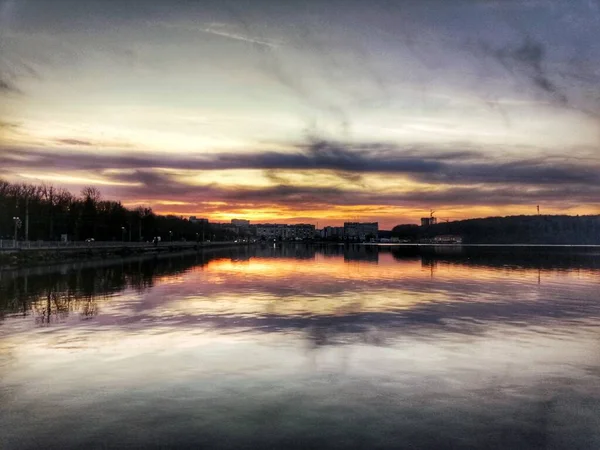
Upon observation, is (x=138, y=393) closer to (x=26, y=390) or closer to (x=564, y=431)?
(x=26, y=390)

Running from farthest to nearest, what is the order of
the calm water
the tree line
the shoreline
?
the tree line, the shoreline, the calm water

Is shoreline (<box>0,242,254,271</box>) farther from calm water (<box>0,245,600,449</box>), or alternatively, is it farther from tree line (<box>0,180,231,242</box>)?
calm water (<box>0,245,600,449</box>)

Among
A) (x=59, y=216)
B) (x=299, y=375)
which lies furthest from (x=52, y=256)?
(x=299, y=375)

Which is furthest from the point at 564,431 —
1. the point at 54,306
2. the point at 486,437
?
the point at 54,306

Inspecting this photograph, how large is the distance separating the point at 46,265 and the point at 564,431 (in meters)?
61.6

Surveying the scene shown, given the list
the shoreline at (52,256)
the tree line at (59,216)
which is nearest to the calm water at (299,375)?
the shoreline at (52,256)

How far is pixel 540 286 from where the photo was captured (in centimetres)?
3872

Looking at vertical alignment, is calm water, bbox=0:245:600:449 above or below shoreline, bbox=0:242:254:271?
below

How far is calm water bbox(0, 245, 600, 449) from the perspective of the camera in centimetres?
983

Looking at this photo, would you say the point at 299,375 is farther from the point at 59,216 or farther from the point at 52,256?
the point at 59,216

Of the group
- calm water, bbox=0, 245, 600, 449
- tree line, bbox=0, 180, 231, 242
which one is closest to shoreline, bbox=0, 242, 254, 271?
tree line, bbox=0, 180, 231, 242

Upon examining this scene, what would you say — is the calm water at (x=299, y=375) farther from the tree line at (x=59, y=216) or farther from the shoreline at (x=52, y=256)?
the tree line at (x=59, y=216)

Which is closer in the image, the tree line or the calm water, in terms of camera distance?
the calm water

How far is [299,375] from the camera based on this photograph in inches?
545
